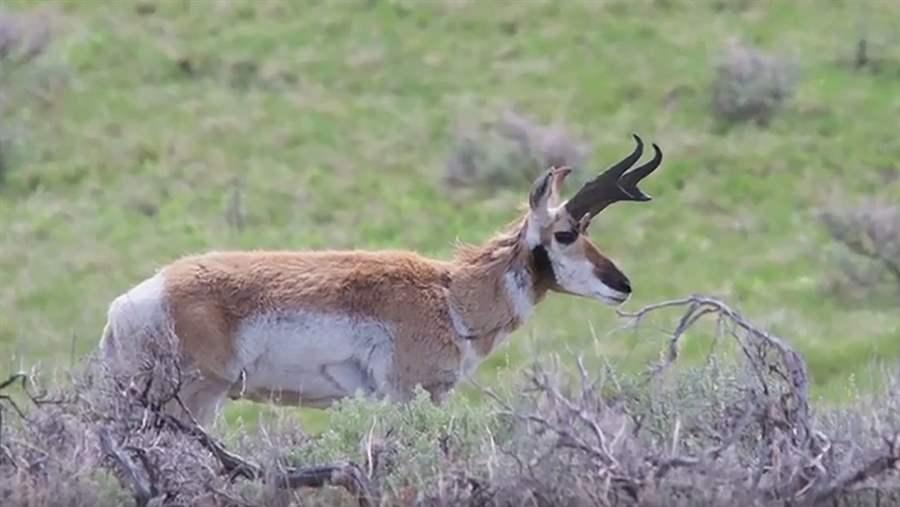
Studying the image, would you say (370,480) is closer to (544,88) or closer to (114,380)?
(114,380)

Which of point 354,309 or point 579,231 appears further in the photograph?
point 579,231

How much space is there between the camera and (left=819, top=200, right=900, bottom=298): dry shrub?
1636cm

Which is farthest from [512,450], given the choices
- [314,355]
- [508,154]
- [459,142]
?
[508,154]

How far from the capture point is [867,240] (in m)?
16.9

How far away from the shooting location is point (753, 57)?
67.8 feet

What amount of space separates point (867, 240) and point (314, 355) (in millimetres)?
9386

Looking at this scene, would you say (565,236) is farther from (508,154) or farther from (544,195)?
(508,154)

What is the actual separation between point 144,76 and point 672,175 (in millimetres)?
6040

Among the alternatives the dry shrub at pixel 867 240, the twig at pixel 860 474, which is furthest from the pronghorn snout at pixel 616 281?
the dry shrub at pixel 867 240

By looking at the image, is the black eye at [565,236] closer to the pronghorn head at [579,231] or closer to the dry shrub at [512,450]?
the pronghorn head at [579,231]

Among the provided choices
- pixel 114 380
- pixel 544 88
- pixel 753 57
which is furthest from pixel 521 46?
pixel 114 380

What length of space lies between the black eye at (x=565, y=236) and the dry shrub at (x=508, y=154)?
31.0 ft

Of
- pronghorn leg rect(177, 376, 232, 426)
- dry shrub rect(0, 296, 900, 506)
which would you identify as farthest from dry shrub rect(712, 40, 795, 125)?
dry shrub rect(0, 296, 900, 506)

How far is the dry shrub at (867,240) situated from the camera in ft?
53.7
